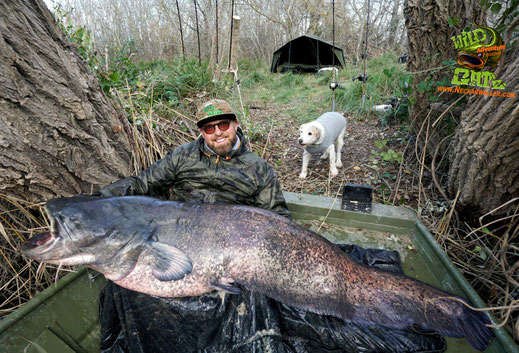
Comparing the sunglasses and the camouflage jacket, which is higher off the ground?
the sunglasses

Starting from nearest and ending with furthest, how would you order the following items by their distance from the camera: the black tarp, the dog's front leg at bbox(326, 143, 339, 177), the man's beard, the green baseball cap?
the green baseball cap, the man's beard, the dog's front leg at bbox(326, 143, 339, 177), the black tarp

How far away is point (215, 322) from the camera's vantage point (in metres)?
1.76

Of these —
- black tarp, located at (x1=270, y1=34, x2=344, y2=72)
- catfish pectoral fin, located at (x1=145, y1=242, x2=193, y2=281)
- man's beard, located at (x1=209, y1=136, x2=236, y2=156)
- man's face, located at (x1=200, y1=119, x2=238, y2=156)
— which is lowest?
catfish pectoral fin, located at (x1=145, y1=242, x2=193, y2=281)

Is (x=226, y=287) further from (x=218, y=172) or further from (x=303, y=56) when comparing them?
(x=303, y=56)

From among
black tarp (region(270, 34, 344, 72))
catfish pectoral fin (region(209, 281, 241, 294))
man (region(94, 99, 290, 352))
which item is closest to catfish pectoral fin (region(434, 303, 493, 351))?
man (region(94, 99, 290, 352))

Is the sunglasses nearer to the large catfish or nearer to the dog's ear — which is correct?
the large catfish

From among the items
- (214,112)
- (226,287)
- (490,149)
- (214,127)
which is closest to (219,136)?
(214,127)

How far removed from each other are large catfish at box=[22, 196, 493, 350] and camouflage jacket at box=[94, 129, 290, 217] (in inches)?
25.8

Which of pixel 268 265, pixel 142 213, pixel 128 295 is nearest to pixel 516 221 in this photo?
pixel 268 265

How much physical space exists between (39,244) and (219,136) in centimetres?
148

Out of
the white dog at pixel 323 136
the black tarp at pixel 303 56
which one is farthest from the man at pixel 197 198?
the black tarp at pixel 303 56

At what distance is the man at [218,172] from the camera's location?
95.0 inches

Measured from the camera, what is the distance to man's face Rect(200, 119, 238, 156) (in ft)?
7.82

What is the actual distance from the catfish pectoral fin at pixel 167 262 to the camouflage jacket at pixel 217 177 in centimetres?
80
